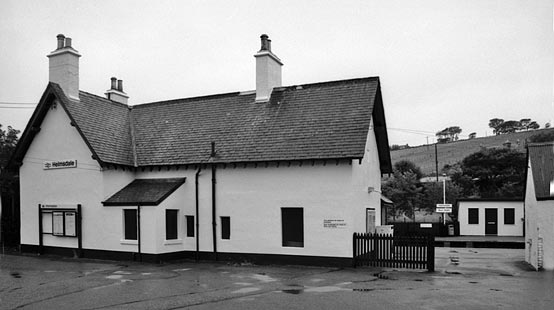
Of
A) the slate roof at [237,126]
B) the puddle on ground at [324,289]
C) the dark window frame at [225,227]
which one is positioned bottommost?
the puddle on ground at [324,289]

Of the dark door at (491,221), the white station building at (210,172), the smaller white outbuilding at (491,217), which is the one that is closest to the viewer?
the white station building at (210,172)

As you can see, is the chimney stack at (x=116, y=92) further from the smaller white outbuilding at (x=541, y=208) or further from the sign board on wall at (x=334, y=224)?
the smaller white outbuilding at (x=541, y=208)

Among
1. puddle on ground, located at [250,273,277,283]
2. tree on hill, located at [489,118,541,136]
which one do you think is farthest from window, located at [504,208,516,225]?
tree on hill, located at [489,118,541,136]

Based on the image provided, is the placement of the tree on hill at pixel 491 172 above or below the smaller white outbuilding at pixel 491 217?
above

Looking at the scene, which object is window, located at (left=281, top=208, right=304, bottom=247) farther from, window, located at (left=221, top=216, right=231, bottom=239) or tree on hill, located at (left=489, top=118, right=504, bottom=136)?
tree on hill, located at (left=489, top=118, right=504, bottom=136)

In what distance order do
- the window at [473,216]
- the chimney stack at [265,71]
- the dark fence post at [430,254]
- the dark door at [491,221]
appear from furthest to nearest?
the window at [473,216]
the dark door at [491,221]
the chimney stack at [265,71]
the dark fence post at [430,254]

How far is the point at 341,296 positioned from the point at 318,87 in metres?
11.8

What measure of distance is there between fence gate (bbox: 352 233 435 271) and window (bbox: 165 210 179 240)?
7615 millimetres

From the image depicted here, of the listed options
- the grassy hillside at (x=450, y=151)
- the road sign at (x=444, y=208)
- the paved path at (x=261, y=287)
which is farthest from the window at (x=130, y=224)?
the grassy hillside at (x=450, y=151)

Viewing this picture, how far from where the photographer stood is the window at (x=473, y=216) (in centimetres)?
3927

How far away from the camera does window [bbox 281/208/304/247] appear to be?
64.9 ft

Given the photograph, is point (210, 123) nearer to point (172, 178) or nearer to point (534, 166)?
point (172, 178)

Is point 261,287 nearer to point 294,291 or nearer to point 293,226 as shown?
point 294,291

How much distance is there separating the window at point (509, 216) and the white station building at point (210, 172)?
1863cm
